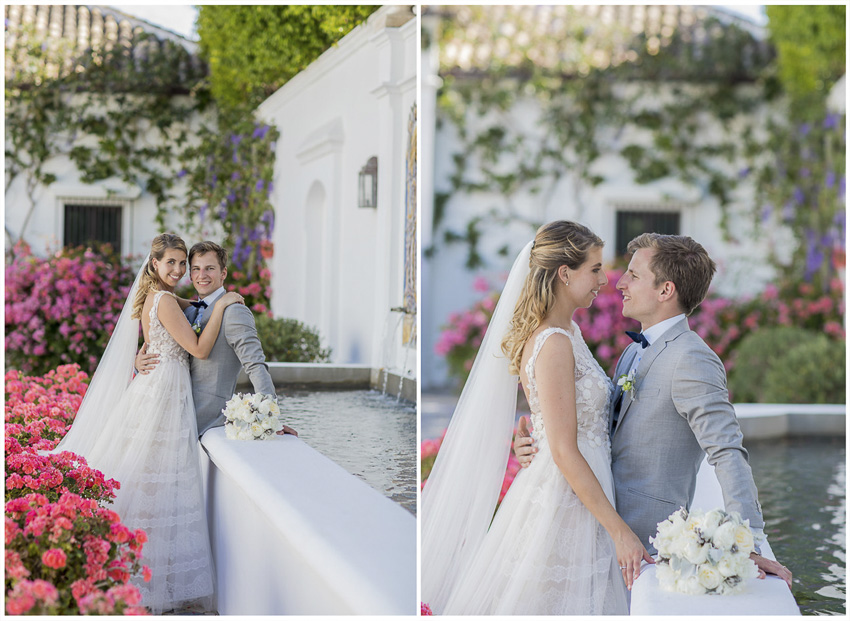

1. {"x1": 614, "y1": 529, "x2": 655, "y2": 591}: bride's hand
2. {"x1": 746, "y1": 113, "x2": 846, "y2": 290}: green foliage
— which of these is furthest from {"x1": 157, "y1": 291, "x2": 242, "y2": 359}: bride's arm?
{"x1": 746, "y1": 113, "x2": 846, "y2": 290}: green foliage

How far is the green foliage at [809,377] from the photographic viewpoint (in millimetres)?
6750

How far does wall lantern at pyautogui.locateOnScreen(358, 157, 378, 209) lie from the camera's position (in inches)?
145

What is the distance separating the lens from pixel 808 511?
4.20 m

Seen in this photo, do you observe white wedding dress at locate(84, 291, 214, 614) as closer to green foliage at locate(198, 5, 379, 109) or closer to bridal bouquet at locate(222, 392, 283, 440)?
bridal bouquet at locate(222, 392, 283, 440)

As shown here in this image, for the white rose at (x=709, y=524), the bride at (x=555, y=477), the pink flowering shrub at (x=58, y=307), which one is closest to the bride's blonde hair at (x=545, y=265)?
the bride at (x=555, y=477)

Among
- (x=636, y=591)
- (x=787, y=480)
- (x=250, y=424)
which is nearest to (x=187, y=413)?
(x=250, y=424)

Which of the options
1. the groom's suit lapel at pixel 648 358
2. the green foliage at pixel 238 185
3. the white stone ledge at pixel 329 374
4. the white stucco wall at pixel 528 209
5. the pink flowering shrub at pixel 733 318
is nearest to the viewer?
the groom's suit lapel at pixel 648 358

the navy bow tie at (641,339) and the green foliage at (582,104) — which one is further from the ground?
the green foliage at (582,104)

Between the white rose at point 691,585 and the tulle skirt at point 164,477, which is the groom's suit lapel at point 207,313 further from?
the white rose at point 691,585

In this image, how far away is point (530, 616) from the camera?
2281 millimetres

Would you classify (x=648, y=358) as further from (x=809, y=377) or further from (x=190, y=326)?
(x=809, y=377)

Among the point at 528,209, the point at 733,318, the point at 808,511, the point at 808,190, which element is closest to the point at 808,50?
the point at 808,190

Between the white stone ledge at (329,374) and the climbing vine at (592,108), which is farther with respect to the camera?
the climbing vine at (592,108)

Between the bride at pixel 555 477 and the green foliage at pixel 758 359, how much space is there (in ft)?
17.2
